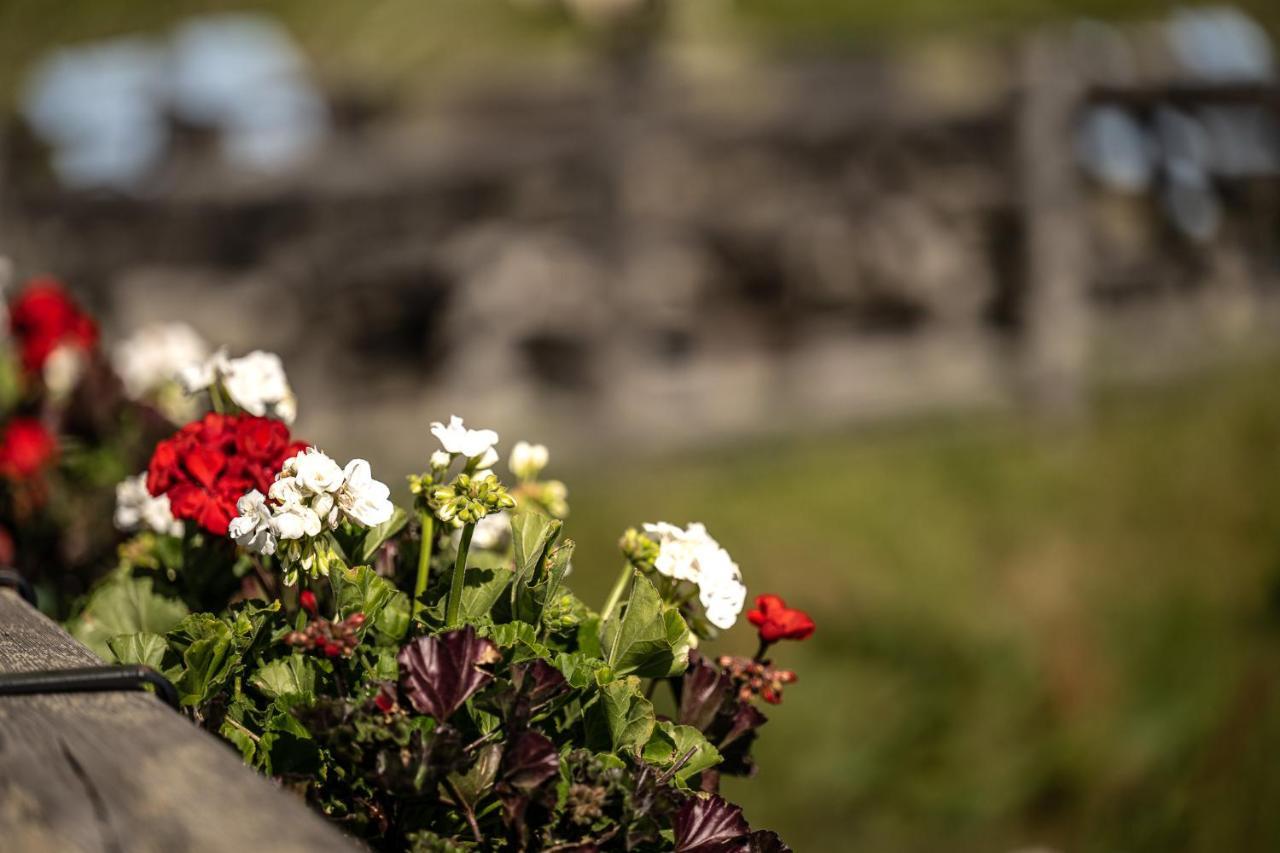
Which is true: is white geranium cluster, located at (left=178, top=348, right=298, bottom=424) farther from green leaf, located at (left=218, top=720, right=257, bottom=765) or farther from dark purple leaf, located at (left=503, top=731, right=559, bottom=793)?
dark purple leaf, located at (left=503, top=731, right=559, bottom=793)

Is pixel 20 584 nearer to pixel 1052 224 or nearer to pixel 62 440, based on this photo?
pixel 62 440

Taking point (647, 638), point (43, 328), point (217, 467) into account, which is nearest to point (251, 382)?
point (217, 467)

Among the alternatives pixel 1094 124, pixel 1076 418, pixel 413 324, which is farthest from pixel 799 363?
pixel 413 324

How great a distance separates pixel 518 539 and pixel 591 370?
13.5 feet

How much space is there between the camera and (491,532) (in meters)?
1.56

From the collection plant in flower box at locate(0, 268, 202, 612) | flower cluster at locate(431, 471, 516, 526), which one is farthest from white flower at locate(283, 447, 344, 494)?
plant in flower box at locate(0, 268, 202, 612)

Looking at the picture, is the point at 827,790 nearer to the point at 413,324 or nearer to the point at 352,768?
the point at 352,768

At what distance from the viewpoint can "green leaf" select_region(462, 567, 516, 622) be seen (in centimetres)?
132

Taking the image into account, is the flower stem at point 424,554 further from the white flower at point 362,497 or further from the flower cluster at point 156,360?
the flower cluster at point 156,360

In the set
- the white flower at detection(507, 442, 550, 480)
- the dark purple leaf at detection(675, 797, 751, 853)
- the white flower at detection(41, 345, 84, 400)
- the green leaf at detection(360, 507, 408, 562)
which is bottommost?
the dark purple leaf at detection(675, 797, 751, 853)

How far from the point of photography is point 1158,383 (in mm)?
5301

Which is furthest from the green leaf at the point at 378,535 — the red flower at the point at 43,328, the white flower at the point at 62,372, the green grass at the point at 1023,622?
the green grass at the point at 1023,622

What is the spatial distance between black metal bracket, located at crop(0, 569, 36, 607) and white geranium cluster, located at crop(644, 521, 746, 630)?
2.89 feet

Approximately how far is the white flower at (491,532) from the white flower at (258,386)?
31 cm
